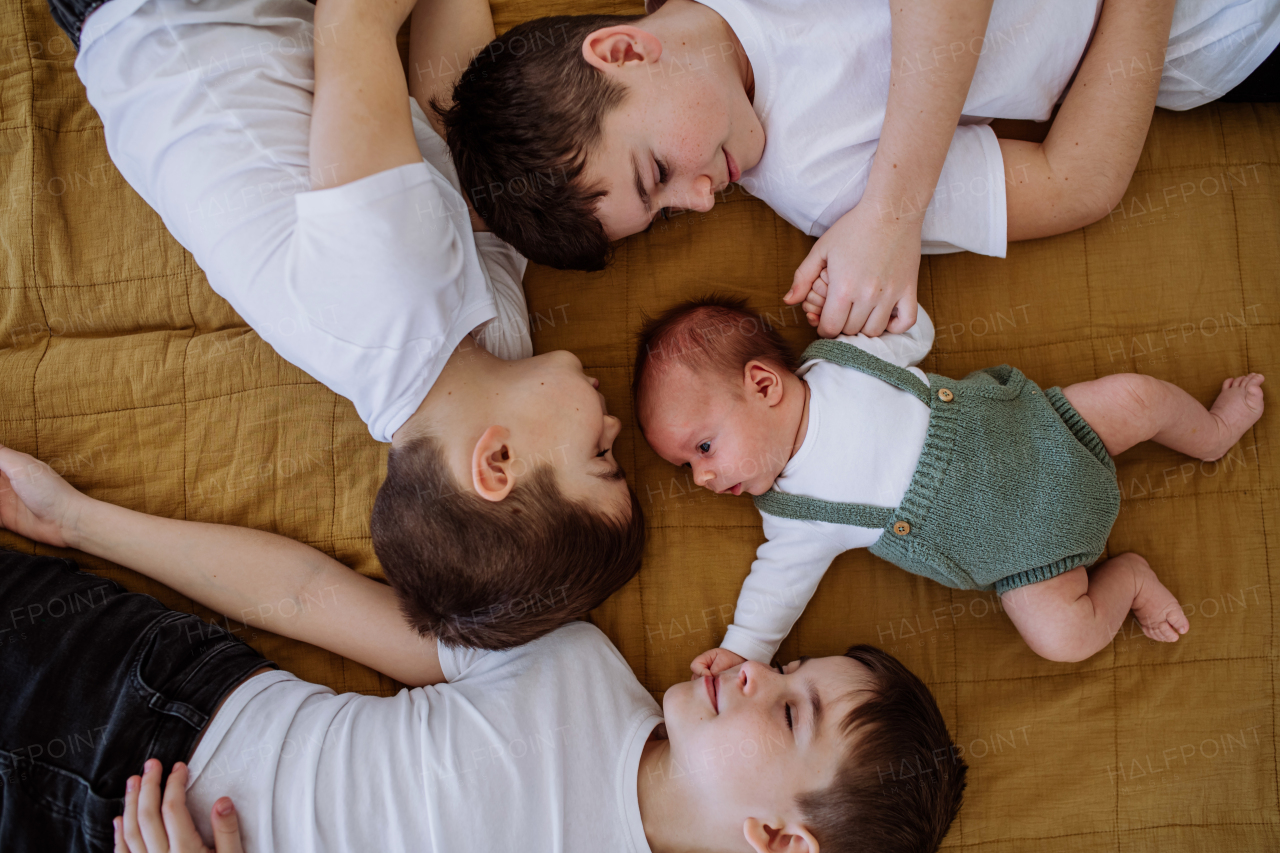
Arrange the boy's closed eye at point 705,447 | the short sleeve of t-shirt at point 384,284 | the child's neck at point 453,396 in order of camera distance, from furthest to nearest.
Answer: the boy's closed eye at point 705,447, the child's neck at point 453,396, the short sleeve of t-shirt at point 384,284

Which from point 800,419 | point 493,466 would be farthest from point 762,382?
point 493,466

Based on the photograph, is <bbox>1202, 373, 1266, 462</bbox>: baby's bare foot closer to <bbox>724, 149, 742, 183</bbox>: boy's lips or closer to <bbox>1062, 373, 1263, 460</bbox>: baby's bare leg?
<bbox>1062, 373, 1263, 460</bbox>: baby's bare leg

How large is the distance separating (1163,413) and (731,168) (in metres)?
0.84

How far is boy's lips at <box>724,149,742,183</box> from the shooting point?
52.8 inches

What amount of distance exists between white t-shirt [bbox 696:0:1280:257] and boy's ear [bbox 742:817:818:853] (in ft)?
3.30

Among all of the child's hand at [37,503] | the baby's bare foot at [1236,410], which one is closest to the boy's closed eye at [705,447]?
the baby's bare foot at [1236,410]

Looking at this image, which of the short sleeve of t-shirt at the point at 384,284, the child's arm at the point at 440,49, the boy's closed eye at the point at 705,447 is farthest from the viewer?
the child's arm at the point at 440,49

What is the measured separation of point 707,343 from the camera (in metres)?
1.35

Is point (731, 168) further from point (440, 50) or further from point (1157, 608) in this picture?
point (1157, 608)

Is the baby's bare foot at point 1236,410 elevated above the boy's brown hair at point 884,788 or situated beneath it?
elevated above

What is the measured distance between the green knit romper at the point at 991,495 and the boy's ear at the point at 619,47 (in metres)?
0.59

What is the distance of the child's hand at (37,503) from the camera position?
1.40m

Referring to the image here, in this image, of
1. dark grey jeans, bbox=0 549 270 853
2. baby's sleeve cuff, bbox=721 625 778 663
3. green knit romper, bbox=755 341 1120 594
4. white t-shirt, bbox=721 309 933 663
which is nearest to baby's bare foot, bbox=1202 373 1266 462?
green knit romper, bbox=755 341 1120 594

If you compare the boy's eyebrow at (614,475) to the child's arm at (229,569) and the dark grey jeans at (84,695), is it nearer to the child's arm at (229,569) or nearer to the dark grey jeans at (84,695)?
the child's arm at (229,569)
